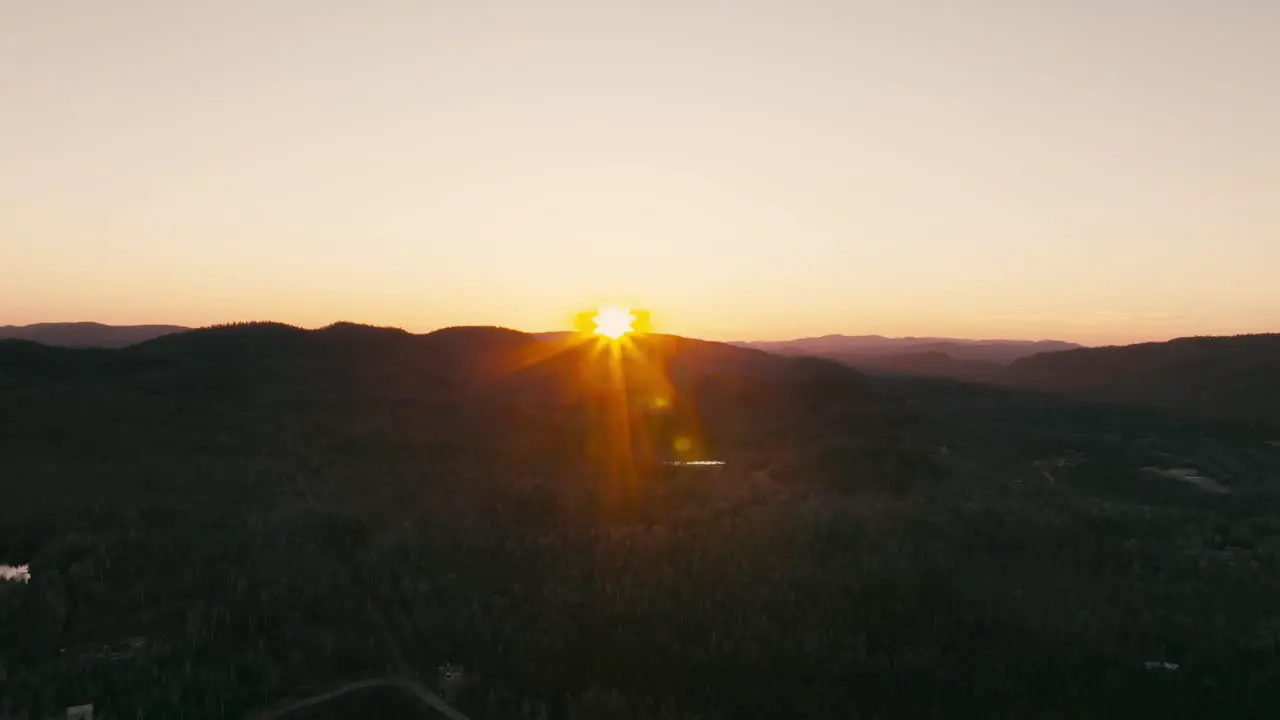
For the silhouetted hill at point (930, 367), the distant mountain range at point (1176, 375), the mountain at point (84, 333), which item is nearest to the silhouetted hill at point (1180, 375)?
the distant mountain range at point (1176, 375)

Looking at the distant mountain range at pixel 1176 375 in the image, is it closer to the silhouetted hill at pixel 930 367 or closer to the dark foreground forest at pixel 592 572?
the silhouetted hill at pixel 930 367

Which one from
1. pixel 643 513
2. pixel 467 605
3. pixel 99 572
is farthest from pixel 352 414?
pixel 467 605

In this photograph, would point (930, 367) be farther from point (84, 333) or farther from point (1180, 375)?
point (84, 333)

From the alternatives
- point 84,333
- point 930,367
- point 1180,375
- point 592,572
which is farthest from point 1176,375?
point 84,333

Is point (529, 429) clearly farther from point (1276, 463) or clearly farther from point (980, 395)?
point (980, 395)

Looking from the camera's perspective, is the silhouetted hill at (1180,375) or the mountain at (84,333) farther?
the mountain at (84,333)
